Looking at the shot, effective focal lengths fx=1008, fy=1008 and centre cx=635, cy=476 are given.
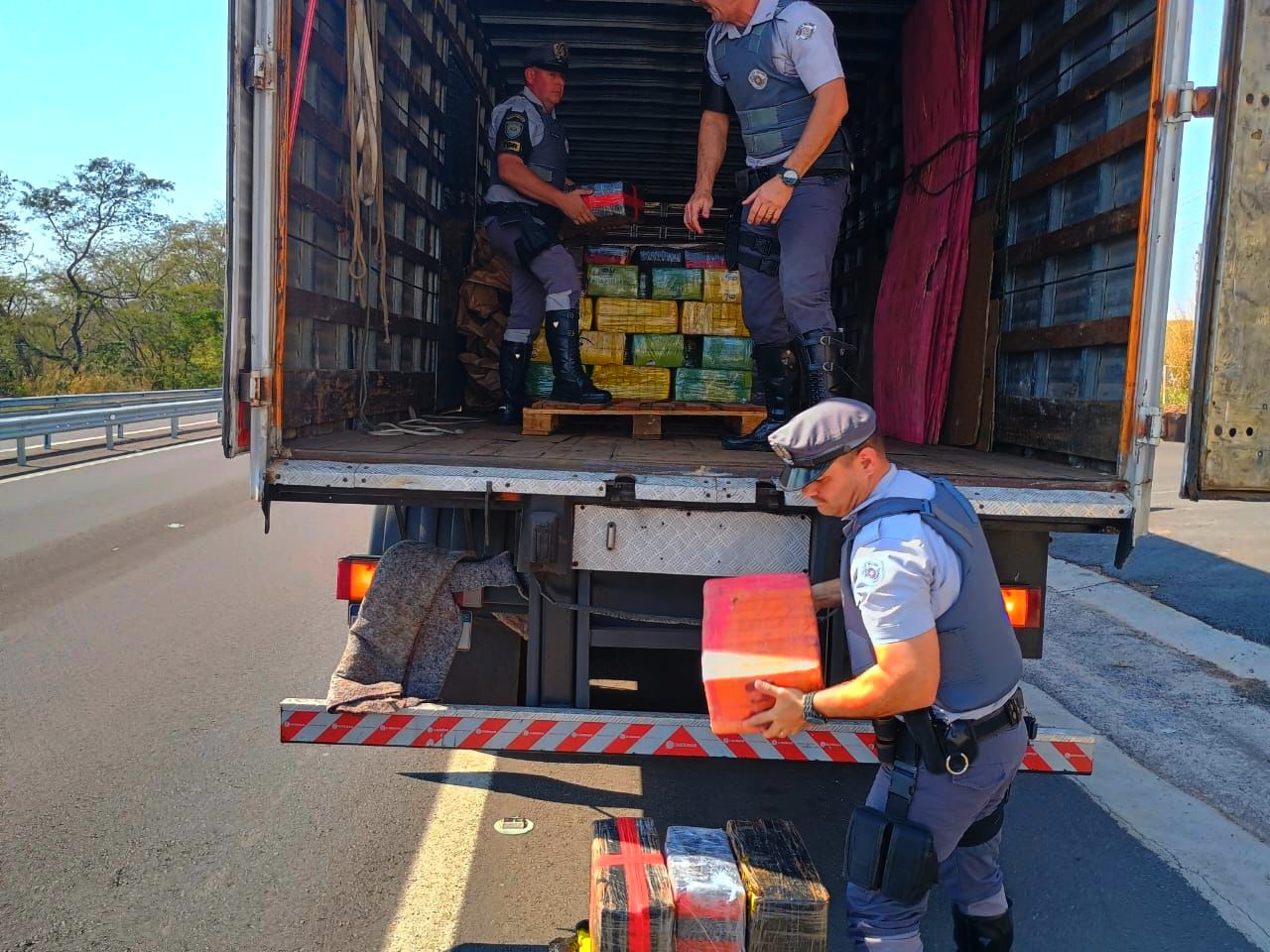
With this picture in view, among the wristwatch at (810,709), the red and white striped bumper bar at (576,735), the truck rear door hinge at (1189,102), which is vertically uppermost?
the truck rear door hinge at (1189,102)

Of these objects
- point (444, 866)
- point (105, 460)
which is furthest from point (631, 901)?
point (105, 460)

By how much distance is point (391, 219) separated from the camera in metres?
5.03

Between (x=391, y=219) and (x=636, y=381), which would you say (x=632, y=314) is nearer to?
(x=636, y=381)

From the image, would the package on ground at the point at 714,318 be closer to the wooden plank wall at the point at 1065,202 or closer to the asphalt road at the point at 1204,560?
the wooden plank wall at the point at 1065,202

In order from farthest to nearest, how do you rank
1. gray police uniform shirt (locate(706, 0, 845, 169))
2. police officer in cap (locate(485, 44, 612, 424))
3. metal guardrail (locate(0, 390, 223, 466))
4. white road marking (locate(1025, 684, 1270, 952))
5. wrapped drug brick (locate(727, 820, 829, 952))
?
1. metal guardrail (locate(0, 390, 223, 466))
2. police officer in cap (locate(485, 44, 612, 424))
3. gray police uniform shirt (locate(706, 0, 845, 169))
4. white road marking (locate(1025, 684, 1270, 952))
5. wrapped drug brick (locate(727, 820, 829, 952))

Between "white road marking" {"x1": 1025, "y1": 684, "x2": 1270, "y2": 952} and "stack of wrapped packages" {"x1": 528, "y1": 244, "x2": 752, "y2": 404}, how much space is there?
10.1 feet

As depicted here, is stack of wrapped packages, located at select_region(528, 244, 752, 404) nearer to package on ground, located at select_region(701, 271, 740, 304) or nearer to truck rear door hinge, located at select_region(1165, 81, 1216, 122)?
package on ground, located at select_region(701, 271, 740, 304)

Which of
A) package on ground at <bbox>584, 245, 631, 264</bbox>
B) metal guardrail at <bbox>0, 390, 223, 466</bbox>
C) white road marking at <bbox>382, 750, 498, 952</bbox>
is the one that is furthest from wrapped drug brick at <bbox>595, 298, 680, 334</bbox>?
metal guardrail at <bbox>0, 390, 223, 466</bbox>

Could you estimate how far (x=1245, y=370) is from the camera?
300 centimetres

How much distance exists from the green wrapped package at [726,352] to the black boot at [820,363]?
2.10m

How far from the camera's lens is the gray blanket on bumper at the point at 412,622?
3246 millimetres

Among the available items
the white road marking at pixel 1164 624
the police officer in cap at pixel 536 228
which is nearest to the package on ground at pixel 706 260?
the police officer in cap at pixel 536 228

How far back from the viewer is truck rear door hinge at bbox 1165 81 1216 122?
3.02 metres

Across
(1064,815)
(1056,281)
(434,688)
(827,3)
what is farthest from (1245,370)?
(827,3)
